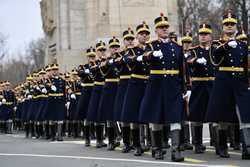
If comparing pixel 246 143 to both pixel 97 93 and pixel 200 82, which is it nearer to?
→ pixel 200 82

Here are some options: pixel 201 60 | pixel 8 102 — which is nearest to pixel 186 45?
pixel 201 60

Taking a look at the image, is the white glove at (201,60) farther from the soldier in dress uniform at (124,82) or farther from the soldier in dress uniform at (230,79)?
the soldier in dress uniform at (124,82)

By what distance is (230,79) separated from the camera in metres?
10.7

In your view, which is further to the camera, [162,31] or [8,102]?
[8,102]

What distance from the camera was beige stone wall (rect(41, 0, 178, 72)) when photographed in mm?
25969

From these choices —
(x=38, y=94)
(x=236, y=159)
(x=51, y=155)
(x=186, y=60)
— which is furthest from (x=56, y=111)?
(x=236, y=159)

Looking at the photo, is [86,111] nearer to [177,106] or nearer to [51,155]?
[51,155]

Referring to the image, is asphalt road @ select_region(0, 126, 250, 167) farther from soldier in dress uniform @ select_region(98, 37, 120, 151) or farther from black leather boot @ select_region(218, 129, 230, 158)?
soldier in dress uniform @ select_region(98, 37, 120, 151)

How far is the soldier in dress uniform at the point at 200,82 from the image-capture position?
11828mm

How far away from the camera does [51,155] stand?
1252 centimetres

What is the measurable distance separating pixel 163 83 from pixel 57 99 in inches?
291

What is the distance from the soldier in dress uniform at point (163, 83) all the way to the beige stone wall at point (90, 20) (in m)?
15.0

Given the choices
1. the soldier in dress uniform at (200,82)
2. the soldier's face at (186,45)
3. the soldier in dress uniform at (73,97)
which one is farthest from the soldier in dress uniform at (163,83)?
the soldier in dress uniform at (73,97)

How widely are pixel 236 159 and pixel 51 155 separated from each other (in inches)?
143
